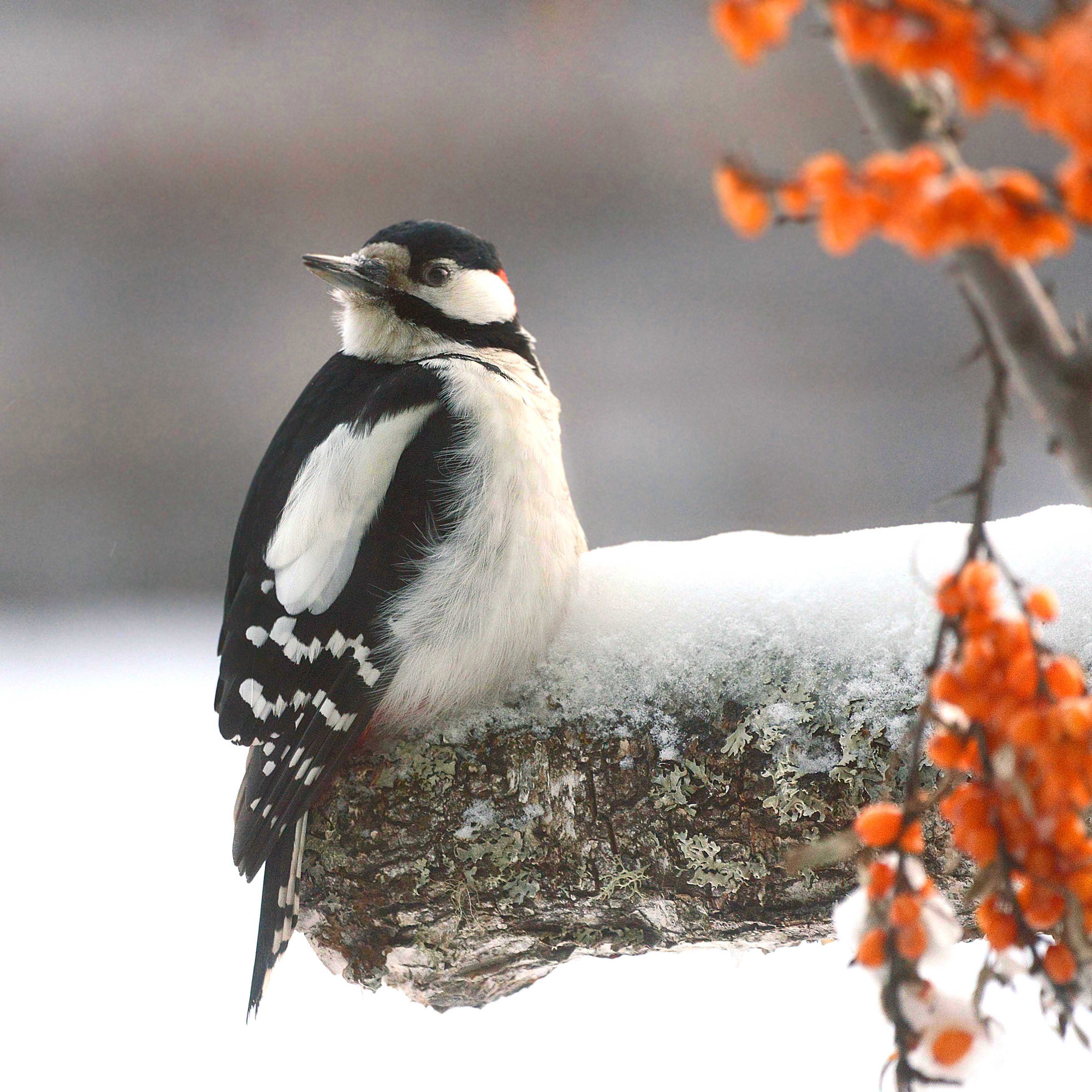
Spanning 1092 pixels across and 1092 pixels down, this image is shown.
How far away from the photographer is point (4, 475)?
4129 millimetres

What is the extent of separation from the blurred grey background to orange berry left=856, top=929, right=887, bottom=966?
322 cm

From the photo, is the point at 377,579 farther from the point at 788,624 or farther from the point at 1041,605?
the point at 1041,605

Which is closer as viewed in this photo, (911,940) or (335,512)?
(911,940)

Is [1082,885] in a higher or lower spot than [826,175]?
lower

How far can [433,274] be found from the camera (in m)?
1.50

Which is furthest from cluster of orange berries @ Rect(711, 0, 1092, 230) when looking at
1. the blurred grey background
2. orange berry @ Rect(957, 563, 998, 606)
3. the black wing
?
the blurred grey background

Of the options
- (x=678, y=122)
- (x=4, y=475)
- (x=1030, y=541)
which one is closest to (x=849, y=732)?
(x=1030, y=541)

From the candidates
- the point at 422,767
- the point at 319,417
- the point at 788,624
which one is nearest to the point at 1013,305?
the point at 788,624

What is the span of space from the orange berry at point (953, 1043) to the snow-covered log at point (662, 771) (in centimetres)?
59

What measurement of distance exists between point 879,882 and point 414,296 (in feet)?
3.85

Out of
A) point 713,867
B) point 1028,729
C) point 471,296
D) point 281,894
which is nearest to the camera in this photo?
point 1028,729

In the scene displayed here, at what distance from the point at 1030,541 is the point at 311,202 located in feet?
10.7

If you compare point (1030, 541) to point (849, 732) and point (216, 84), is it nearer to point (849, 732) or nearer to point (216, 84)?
point (849, 732)

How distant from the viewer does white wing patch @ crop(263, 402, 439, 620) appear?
1.28 m
